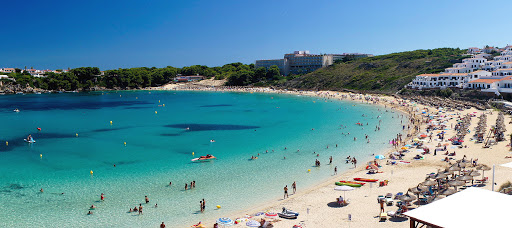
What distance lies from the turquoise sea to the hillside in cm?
3840

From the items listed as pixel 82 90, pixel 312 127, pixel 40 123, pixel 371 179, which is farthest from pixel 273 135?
pixel 82 90

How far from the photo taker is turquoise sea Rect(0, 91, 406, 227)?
66.3 ft

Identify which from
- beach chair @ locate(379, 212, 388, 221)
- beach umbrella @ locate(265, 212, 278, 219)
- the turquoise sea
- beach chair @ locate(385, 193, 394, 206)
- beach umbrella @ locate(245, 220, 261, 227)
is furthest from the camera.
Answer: the turquoise sea

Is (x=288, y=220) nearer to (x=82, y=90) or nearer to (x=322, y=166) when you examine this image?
(x=322, y=166)

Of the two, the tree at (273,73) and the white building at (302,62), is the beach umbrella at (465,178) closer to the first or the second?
the tree at (273,73)

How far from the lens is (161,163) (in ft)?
98.8

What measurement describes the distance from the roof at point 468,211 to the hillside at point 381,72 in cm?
7757

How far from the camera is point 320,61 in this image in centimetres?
14275

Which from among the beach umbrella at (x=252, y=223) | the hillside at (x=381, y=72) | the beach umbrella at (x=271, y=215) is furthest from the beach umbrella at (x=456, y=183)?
the hillside at (x=381, y=72)

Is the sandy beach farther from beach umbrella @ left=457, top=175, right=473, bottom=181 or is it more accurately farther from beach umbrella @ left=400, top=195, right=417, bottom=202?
beach umbrella @ left=457, top=175, right=473, bottom=181

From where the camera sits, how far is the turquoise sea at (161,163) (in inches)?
796

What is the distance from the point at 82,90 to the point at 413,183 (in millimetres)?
138468

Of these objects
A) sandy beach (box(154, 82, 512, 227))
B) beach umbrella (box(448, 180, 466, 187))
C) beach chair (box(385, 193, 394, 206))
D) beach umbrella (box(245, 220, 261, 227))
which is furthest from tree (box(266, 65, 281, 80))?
beach umbrella (box(245, 220, 261, 227))

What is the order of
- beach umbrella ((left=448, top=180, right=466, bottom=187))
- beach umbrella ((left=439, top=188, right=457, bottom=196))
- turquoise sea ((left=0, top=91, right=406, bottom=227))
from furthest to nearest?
turquoise sea ((left=0, top=91, right=406, bottom=227)) < beach umbrella ((left=448, top=180, right=466, bottom=187)) < beach umbrella ((left=439, top=188, right=457, bottom=196))
